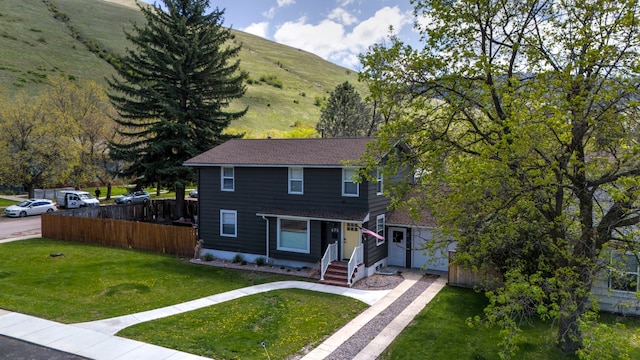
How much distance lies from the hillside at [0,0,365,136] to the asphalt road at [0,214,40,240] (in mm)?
15788

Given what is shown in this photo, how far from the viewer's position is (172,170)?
28.7m

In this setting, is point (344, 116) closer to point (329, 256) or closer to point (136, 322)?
point (329, 256)

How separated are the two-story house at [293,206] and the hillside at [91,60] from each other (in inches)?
1059

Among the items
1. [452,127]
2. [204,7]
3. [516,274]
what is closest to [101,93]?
[204,7]

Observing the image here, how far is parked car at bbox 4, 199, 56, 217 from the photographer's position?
32656mm

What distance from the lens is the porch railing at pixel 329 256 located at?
17500 mm

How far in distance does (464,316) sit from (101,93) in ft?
137

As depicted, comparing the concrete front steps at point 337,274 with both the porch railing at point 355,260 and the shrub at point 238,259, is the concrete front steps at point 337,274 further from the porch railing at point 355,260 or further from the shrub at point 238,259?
the shrub at point 238,259

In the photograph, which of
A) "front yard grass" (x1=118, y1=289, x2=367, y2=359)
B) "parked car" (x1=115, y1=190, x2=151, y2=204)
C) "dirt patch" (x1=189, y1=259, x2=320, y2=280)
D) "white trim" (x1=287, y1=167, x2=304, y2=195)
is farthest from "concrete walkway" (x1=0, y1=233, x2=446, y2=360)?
"parked car" (x1=115, y1=190, x2=151, y2=204)

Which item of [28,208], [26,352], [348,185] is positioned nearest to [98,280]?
[26,352]

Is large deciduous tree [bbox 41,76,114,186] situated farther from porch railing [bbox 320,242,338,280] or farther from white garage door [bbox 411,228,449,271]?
white garage door [bbox 411,228,449,271]

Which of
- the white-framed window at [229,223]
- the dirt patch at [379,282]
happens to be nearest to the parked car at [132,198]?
the white-framed window at [229,223]

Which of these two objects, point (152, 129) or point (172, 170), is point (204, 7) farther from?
point (172, 170)

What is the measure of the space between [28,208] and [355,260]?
30.6m
